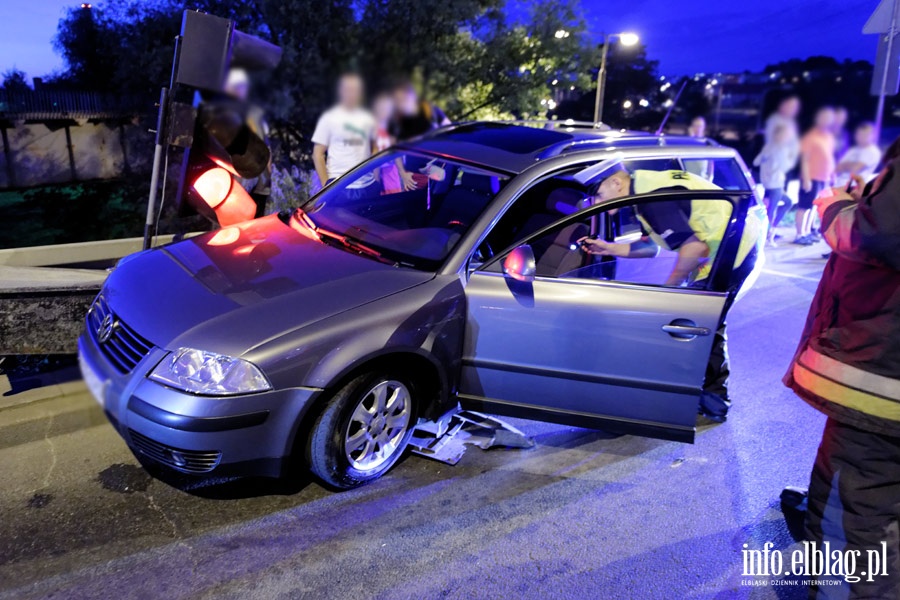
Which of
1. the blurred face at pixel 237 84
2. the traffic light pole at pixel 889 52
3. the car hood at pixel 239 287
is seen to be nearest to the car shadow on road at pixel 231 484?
the car hood at pixel 239 287

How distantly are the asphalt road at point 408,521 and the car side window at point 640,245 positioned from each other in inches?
41.7

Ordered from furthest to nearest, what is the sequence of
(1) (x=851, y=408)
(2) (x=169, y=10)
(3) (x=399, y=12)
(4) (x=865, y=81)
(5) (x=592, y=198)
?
1. (4) (x=865, y=81)
2. (3) (x=399, y=12)
3. (2) (x=169, y=10)
4. (5) (x=592, y=198)
5. (1) (x=851, y=408)

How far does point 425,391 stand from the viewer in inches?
129

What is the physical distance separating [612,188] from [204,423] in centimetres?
249

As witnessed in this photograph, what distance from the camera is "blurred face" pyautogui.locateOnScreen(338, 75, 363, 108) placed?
7.12 meters

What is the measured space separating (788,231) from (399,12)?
752 centimetres

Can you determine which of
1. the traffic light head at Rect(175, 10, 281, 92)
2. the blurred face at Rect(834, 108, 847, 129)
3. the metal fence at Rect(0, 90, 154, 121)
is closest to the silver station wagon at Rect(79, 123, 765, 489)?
the traffic light head at Rect(175, 10, 281, 92)

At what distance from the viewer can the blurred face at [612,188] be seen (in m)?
→ 3.70

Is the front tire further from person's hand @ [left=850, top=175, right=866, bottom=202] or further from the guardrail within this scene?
person's hand @ [left=850, top=175, right=866, bottom=202]

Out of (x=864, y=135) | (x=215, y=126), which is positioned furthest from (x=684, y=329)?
(x=864, y=135)

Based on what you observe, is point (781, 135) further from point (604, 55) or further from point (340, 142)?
point (604, 55)

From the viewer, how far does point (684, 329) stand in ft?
10.2

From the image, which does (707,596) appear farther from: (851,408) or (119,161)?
(119,161)

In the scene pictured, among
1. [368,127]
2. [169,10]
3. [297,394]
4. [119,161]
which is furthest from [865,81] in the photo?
[297,394]
